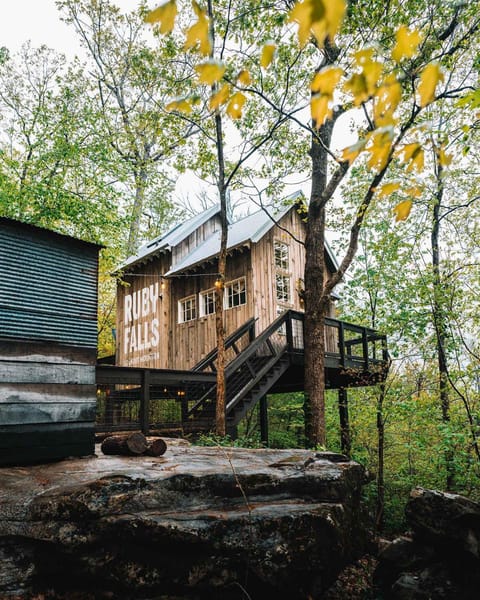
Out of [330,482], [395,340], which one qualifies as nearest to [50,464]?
[330,482]

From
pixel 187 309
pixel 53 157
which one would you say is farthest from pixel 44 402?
pixel 187 309

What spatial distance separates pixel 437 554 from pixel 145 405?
209 inches

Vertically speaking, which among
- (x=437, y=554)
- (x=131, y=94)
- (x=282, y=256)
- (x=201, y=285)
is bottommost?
(x=437, y=554)

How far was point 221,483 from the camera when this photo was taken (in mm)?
4402

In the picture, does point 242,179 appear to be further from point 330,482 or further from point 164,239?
point 330,482

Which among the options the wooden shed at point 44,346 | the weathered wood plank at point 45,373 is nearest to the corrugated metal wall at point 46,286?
the wooden shed at point 44,346

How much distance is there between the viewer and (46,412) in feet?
16.8

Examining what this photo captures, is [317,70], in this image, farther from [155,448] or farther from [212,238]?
[212,238]

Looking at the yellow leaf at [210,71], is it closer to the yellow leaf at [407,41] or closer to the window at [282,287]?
the yellow leaf at [407,41]

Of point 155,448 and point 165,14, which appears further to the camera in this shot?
point 155,448

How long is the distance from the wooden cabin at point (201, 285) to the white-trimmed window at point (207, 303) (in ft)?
0.11

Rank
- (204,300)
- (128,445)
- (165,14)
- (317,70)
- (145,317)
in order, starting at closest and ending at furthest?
(165,14), (128,445), (317,70), (204,300), (145,317)

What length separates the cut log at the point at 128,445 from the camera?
551 centimetres

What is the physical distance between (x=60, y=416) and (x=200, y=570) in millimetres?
2522
